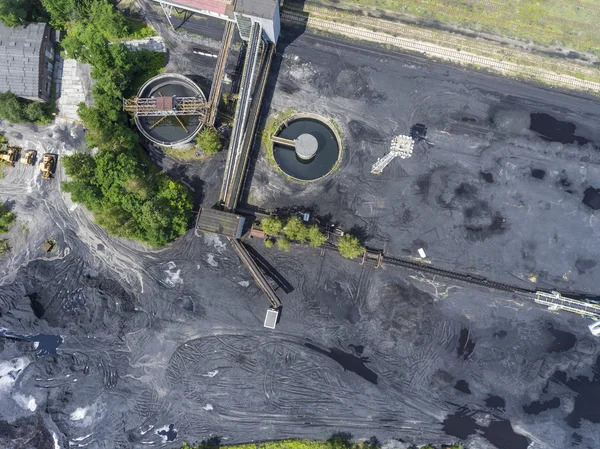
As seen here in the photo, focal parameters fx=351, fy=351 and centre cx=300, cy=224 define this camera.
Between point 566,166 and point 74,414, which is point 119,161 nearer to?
point 74,414

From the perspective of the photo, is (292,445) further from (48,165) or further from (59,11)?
(59,11)

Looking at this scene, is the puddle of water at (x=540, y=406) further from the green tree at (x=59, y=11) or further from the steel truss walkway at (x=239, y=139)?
the green tree at (x=59, y=11)

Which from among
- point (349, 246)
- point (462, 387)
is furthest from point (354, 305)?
point (462, 387)

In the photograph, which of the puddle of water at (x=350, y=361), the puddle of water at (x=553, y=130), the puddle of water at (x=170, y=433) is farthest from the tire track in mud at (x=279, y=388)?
the puddle of water at (x=553, y=130)

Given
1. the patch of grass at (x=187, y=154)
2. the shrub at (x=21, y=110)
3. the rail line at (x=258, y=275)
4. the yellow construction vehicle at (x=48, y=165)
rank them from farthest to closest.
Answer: the patch of grass at (x=187, y=154) → the yellow construction vehicle at (x=48, y=165) → the rail line at (x=258, y=275) → the shrub at (x=21, y=110)

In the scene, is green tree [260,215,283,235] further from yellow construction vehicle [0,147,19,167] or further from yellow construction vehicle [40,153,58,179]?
yellow construction vehicle [0,147,19,167]

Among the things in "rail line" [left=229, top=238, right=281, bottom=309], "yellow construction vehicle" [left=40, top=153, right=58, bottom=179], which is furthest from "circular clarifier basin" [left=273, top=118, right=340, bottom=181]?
"yellow construction vehicle" [left=40, top=153, right=58, bottom=179]
